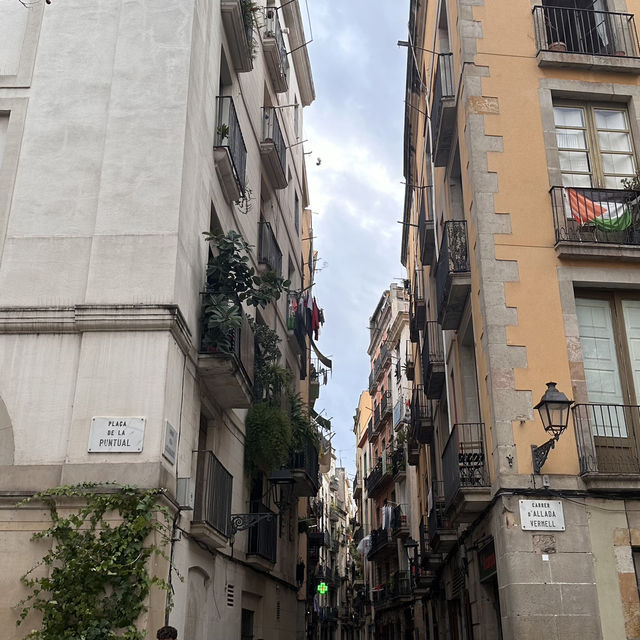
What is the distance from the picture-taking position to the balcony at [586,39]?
13141 mm

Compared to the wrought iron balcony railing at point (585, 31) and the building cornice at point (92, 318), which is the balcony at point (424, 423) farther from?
the building cornice at point (92, 318)

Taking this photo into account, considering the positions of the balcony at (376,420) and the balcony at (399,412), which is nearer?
the balcony at (399,412)

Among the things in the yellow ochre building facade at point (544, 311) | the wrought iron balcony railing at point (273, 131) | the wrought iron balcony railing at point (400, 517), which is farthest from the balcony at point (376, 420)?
the yellow ochre building facade at point (544, 311)

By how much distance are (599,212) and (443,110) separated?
349 cm

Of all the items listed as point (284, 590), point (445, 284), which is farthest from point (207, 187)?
point (284, 590)

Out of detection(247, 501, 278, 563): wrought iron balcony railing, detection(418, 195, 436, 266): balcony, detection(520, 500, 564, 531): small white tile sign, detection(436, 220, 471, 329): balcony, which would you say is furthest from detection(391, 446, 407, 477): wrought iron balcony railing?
detection(520, 500, 564, 531): small white tile sign

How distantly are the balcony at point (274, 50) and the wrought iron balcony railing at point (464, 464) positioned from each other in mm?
11777

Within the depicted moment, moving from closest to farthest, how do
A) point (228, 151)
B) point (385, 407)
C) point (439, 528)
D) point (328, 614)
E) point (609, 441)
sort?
point (609, 441) < point (228, 151) < point (439, 528) < point (385, 407) < point (328, 614)

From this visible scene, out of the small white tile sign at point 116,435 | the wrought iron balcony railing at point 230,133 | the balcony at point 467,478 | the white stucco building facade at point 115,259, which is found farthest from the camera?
the wrought iron balcony railing at point 230,133

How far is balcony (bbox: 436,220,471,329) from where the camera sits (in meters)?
12.8

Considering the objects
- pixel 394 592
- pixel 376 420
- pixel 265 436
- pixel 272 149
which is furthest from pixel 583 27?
pixel 376 420

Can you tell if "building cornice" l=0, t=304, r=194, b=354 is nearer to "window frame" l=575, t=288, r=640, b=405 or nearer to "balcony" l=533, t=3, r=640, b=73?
"window frame" l=575, t=288, r=640, b=405

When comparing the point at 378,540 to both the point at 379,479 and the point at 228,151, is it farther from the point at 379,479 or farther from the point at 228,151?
the point at 228,151

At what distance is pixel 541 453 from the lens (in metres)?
10.5
